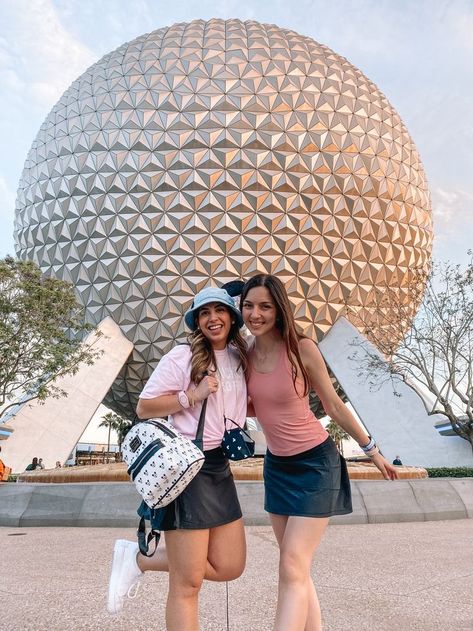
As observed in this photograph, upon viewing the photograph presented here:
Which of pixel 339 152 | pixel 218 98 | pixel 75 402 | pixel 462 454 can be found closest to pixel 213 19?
pixel 218 98

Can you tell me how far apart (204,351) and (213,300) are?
23 cm

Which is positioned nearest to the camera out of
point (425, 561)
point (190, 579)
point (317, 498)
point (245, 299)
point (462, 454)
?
point (190, 579)

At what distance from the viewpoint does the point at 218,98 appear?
18812 millimetres

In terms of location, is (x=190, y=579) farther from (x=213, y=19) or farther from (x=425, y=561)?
(x=213, y=19)

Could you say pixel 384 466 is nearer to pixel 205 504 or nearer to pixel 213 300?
pixel 205 504

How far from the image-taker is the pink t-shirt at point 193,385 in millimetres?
2078

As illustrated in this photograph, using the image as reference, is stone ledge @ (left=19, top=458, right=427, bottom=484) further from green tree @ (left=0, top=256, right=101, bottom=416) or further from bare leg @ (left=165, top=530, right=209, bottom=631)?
bare leg @ (left=165, top=530, right=209, bottom=631)

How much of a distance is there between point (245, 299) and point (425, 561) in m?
3.28

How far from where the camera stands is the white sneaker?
2303 millimetres

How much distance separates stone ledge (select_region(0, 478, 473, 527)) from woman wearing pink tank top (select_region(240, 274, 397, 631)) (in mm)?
5093

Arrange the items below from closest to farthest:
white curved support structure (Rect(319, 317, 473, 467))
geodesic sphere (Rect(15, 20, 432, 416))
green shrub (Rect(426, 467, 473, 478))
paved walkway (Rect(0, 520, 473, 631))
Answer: paved walkway (Rect(0, 520, 473, 631)) < green shrub (Rect(426, 467, 473, 478)) < white curved support structure (Rect(319, 317, 473, 467)) < geodesic sphere (Rect(15, 20, 432, 416))

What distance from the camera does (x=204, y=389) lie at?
200 cm

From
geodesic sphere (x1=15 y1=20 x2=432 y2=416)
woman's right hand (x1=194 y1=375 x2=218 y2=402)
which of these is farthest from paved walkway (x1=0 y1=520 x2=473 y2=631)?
geodesic sphere (x1=15 y1=20 x2=432 y2=416)

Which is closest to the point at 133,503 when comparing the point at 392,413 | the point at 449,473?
the point at 449,473
